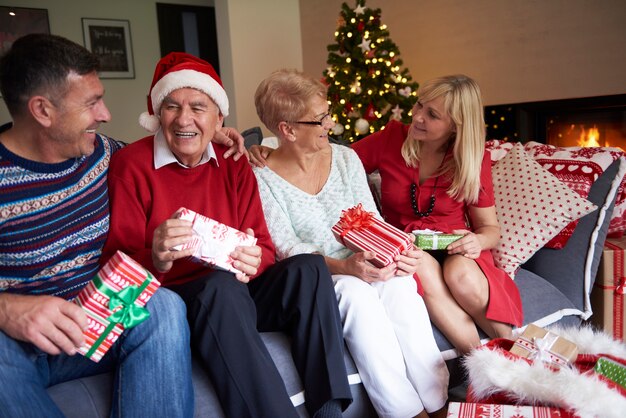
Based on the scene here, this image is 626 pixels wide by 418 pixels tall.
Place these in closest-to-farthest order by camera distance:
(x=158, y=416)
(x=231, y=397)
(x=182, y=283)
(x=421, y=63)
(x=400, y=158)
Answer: (x=158, y=416) → (x=231, y=397) → (x=182, y=283) → (x=400, y=158) → (x=421, y=63)

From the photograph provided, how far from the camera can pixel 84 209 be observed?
4.87 ft

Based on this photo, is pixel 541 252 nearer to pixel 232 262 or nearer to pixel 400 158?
pixel 400 158

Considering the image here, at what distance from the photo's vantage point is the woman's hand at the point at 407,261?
5.67 feet

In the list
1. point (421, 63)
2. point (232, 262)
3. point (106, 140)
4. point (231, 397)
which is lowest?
point (231, 397)

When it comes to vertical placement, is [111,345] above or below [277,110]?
below

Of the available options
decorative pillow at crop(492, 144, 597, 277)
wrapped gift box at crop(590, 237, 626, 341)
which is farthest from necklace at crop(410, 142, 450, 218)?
wrapped gift box at crop(590, 237, 626, 341)

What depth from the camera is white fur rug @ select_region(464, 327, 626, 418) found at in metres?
1.22

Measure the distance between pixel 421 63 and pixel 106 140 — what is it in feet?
12.6

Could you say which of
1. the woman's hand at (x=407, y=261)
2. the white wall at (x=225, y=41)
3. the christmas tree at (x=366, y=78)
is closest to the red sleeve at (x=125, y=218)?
the woman's hand at (x=407, y=261)

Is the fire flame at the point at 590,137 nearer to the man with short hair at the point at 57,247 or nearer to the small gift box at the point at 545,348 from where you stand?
the small gift box at the point at 545,348

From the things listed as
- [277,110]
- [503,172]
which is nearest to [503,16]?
[503,172]

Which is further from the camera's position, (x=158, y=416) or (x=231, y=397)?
(x=231, y=397)

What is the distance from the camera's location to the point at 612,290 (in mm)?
2189

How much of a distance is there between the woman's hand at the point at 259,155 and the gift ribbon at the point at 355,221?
43 centimetres
